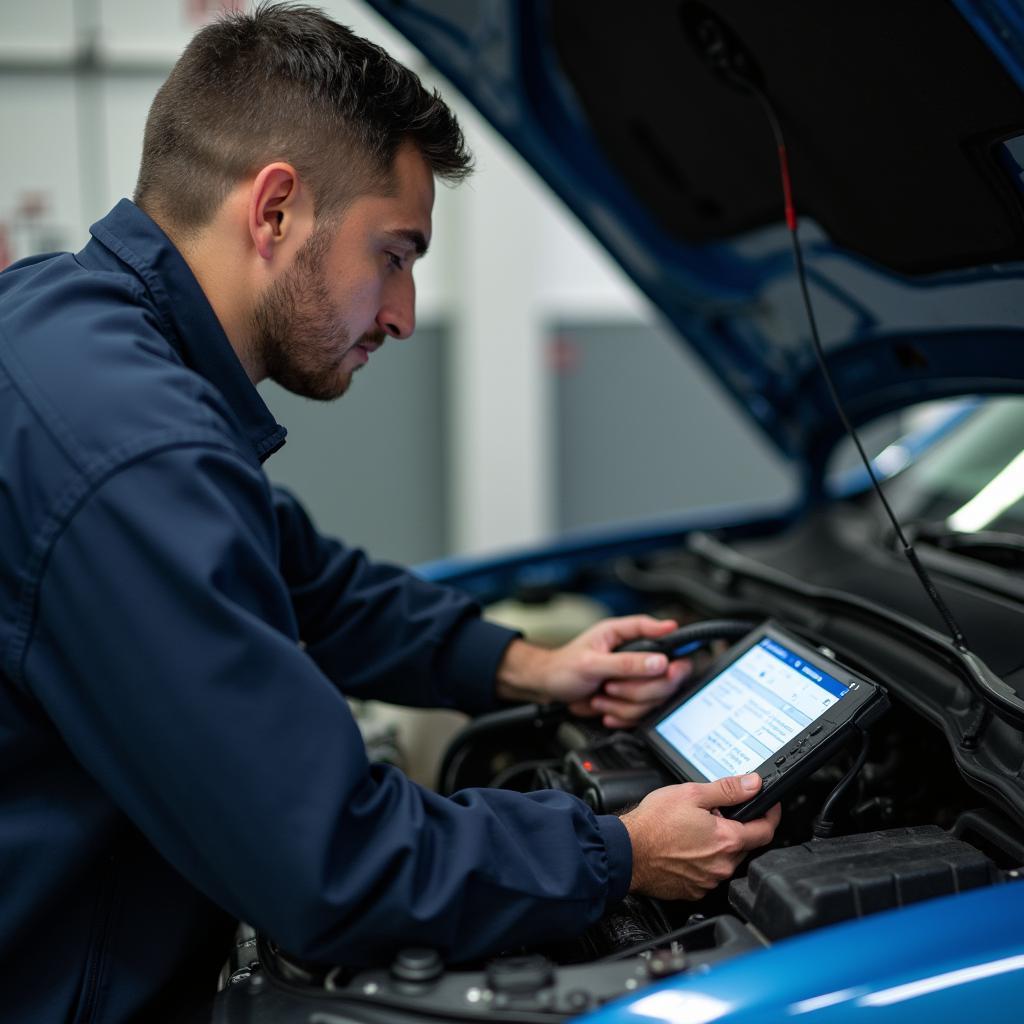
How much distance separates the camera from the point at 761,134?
139 cm

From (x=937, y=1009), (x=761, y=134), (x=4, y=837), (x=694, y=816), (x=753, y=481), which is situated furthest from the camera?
(x=753, y=481)

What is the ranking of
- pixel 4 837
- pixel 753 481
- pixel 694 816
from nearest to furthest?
pixel 4 837 < pixel 694 816 < pixel 753 481

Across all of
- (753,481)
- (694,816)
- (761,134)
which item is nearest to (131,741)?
(694,816)

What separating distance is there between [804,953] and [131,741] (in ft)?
1.73

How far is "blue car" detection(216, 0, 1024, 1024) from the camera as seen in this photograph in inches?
31.9

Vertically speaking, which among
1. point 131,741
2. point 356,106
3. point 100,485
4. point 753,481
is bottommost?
point 753,481

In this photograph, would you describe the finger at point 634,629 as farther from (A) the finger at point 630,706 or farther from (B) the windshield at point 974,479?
(B) the windshield at point 974,479

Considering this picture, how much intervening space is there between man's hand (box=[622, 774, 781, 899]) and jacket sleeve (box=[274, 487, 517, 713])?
0.44 meters

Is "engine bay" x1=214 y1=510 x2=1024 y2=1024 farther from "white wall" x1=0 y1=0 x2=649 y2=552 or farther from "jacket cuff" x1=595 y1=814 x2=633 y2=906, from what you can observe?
"white wall" x1=0 y1=0 x2=649 y2=552

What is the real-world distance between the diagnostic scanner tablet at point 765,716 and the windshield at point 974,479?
1.73 ft

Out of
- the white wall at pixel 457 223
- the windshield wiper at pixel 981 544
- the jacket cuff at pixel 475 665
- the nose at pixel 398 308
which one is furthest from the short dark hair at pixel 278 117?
the white wall at pixel 457 223

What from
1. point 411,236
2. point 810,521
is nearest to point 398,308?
point 411,236

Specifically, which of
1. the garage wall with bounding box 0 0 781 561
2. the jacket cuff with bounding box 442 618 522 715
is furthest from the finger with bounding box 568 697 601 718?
the garage wall with bounding box 0 0 781 561

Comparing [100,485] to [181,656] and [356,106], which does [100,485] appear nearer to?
[181,656]
